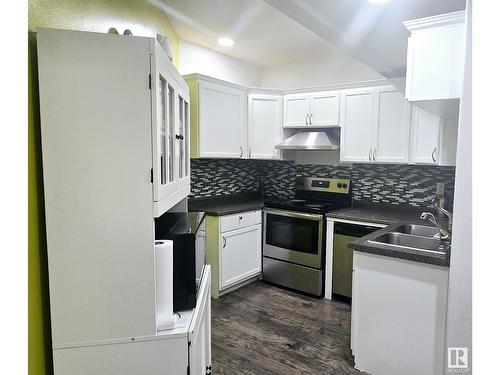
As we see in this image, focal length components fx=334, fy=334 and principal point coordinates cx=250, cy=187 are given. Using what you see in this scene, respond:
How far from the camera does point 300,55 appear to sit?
3.92 metres

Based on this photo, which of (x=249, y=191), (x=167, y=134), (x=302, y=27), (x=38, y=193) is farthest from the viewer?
(x=249, y=191)

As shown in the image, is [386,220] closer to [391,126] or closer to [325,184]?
[391,126]

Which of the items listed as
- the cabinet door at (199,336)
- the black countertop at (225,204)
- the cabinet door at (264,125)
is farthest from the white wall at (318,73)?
the cabinet door at (199,336)

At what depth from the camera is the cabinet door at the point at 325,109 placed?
359 cm

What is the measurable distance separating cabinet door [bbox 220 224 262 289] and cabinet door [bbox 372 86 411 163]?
1526 mm

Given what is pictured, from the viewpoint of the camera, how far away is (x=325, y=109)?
366 cm

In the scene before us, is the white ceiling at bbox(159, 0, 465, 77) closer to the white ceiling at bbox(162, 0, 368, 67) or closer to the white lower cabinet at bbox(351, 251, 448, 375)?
the white ceiling at bbox(162, 0, 368, 67)

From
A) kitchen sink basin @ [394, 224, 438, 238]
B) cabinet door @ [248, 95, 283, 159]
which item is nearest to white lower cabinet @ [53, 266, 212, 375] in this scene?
kitchen sink basin @ [394, 224, 438, 238]

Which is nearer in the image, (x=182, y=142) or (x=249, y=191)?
(x=182, y=142)

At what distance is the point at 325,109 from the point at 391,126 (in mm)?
732

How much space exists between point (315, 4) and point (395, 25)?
58cm

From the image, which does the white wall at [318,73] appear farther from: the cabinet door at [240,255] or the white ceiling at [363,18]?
the cabinet door at [240,255]

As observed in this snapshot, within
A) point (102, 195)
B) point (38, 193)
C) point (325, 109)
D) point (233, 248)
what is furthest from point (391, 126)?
point (38, 193)

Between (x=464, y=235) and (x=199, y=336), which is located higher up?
(x=464, y=235)
